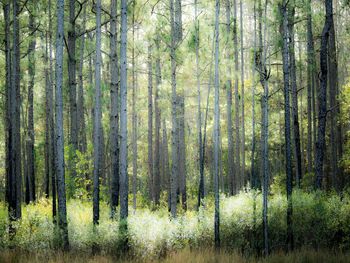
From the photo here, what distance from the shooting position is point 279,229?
34.2ft

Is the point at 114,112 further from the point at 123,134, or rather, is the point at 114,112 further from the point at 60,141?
the point at 60,141

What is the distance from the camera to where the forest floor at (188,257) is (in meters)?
7.46

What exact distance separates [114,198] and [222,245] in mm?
3041

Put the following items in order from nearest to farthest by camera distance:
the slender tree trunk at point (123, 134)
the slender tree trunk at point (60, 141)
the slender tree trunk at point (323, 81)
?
the slender tree trunk at point (60, 141) → the slender tree trunk at point (123, 134) → the slender tree trunk at point (323, 81)

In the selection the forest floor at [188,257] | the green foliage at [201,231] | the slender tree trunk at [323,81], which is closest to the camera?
the forest floor at [188,257]

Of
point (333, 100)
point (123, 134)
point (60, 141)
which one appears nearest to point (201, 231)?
point (123, 134)

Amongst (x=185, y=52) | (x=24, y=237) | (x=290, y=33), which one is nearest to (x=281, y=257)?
(x=24, y=237)

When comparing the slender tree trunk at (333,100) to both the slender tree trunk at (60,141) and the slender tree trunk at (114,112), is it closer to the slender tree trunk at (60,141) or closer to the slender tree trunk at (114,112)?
the slender tree trunk at (114,112)

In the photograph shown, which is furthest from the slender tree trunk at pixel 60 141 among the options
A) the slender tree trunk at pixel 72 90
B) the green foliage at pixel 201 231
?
the slender tree trunk at pixel 72 90

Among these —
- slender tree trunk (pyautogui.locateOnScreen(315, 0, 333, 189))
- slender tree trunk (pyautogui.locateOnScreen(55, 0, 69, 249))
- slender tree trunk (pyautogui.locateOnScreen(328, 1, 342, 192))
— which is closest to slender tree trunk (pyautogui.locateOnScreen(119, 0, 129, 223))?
slender tree trunk (pyautogui.locateOnScreen(55, 0, 69, 249))

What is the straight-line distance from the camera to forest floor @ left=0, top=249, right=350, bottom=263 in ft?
24.5

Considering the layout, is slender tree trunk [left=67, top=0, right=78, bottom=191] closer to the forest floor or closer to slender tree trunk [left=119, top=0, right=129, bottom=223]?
slender tree trunk [left=119, top=0, right=129, bottom=223]

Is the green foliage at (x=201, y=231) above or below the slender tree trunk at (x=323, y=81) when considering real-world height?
below

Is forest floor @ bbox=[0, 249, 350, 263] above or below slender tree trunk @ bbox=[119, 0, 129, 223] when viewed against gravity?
below
